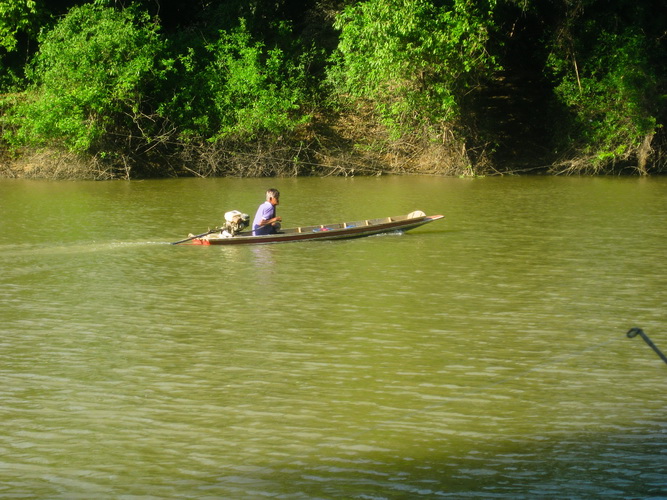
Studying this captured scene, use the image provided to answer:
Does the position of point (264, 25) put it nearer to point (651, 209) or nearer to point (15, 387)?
point (651, 209)

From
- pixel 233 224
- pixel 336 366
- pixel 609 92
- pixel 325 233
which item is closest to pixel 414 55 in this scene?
pixel 609 92

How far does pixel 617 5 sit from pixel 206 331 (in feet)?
74.7

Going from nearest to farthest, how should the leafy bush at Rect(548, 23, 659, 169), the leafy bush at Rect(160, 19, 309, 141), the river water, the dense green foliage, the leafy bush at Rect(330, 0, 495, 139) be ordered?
1. the river water
2. the leafy bush at Rect(330, 0, 495, 139)
3. the dense green foliage
4. the leafy bush at Rect(548, 23, 659, 169)
5. the leafy bush at Rect(160, 19, 309, 141)

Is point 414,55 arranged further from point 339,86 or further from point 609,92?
point 609,92

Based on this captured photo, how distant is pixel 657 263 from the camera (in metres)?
12.9

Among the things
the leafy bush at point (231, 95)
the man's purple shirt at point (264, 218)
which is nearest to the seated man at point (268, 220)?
the man's purple shirt at point (264, 218)

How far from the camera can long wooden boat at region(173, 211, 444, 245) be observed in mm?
14797

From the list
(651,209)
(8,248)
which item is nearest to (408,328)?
(8,248)

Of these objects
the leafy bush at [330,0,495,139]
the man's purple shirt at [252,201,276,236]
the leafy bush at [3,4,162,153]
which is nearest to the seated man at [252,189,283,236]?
the man's purple shirt at [252,201,276,236]

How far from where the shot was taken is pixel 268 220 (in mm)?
14961

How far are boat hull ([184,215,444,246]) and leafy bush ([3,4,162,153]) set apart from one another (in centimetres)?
1238

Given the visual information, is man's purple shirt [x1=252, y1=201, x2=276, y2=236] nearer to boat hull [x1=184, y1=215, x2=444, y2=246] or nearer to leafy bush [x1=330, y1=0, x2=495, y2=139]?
boat hull [x1=184, y1=215, x2=444, y2=246]

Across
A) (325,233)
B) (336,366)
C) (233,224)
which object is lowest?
(336,366)

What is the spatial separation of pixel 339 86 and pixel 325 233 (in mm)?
15646
